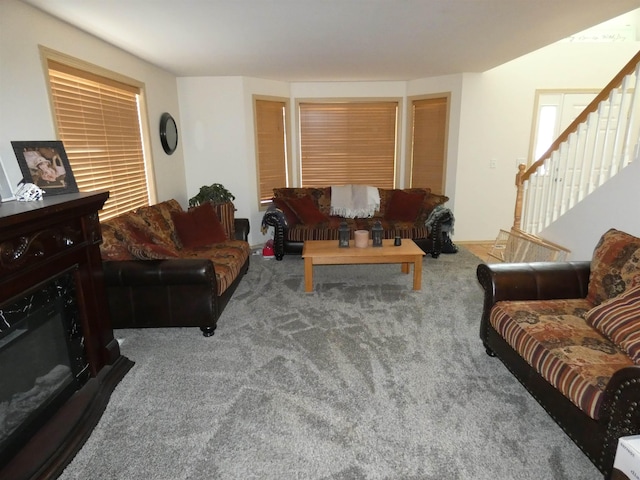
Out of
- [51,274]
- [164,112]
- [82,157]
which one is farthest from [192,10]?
[164,112]

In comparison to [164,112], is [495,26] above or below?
above

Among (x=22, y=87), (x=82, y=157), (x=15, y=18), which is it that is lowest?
(x=82, y=157)

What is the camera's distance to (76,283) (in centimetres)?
221

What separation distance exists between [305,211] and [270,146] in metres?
1.27

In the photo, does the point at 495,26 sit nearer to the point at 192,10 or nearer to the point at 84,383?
the point at 192,10

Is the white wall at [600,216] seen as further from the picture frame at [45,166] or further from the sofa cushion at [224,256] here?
the picture frame at [45,166]

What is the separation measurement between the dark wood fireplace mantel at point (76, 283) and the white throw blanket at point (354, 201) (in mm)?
3351

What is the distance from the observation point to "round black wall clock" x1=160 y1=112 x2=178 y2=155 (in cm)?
452

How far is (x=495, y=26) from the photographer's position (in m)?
3.09

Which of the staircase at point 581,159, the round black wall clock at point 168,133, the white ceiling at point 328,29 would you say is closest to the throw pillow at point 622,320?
the staircase at point 581,159

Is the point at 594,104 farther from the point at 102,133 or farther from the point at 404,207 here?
the point at 102,133

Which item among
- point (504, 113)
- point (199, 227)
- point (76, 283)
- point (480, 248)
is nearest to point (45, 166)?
point (76, 283)

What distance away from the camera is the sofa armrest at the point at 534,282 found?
2.45 meters

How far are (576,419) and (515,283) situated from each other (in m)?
0.92
